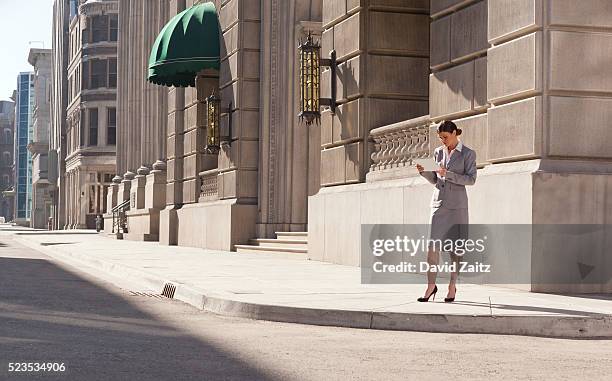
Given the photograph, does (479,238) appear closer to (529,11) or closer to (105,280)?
(529,11)

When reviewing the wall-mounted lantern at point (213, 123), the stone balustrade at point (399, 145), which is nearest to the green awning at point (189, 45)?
the wall-mounted lantern at point (213, 123)

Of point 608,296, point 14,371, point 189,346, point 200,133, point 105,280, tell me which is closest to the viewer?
point 14,371

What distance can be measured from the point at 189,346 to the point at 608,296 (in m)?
5.61

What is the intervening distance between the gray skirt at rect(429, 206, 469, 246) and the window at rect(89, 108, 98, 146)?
6405 cm

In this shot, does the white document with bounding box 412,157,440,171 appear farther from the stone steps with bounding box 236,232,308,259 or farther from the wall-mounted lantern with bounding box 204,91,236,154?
the wall-mounted lantern with bounding box 204,91,236,154

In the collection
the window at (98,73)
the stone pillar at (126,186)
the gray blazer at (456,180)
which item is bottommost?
the gray blazer at (456,180)

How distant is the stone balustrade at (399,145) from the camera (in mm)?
16172

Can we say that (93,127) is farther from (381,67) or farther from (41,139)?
(381,67)

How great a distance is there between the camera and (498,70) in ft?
43.7

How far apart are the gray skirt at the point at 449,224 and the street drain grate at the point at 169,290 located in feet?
14.3

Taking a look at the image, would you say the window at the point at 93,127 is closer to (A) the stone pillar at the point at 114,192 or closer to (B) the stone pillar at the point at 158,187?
(A) the stone pillar at the point at 114,192

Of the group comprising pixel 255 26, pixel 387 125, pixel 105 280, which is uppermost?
pixel 255 26

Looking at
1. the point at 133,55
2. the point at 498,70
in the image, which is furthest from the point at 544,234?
the point at 133,55

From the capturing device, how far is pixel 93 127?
2864 inches
